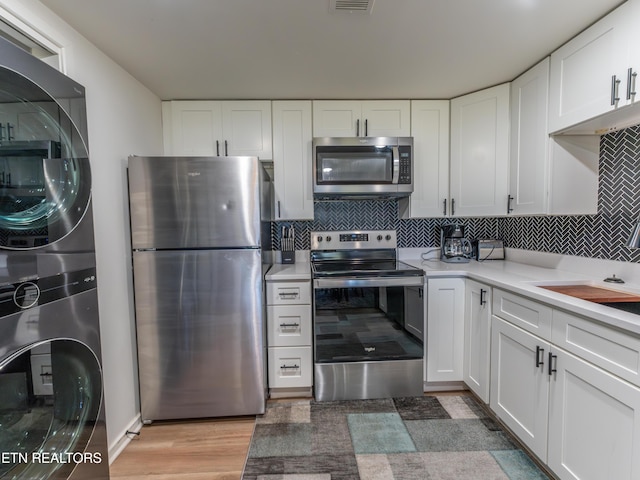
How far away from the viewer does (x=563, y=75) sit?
1.63 metres

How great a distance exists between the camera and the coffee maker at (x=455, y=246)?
2.42 meters

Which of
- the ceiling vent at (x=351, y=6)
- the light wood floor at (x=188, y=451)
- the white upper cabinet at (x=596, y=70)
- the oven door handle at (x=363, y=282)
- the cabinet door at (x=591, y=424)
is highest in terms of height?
the ceiling vent at (x=351, y=6)

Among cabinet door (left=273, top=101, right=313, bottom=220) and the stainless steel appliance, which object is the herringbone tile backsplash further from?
the stainless steel appliance

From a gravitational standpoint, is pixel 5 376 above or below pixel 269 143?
below

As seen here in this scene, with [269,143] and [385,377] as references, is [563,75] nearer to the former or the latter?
[269,143]

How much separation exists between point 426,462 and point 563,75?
88.4 inches

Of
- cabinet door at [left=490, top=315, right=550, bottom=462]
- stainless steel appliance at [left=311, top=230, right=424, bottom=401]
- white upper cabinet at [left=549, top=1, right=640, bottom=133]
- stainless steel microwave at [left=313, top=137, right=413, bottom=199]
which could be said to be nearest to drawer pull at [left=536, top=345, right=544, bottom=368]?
cabinet door at [left=490, top=315, right=550, bottom=462]

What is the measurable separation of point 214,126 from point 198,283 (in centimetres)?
125

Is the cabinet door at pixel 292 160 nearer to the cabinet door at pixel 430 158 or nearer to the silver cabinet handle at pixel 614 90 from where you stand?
the cabinet door at pixel 430 158

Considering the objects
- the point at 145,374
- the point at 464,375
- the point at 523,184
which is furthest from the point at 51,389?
the point at 523,184

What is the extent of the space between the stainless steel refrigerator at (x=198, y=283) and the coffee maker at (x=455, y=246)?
5.25ft

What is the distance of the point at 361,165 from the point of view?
2.19 meters

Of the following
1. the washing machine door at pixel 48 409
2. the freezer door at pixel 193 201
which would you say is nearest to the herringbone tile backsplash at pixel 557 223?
the freezer door at pixel 193 201

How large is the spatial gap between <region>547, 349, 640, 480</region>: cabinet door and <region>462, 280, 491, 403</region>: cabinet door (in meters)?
0.51
